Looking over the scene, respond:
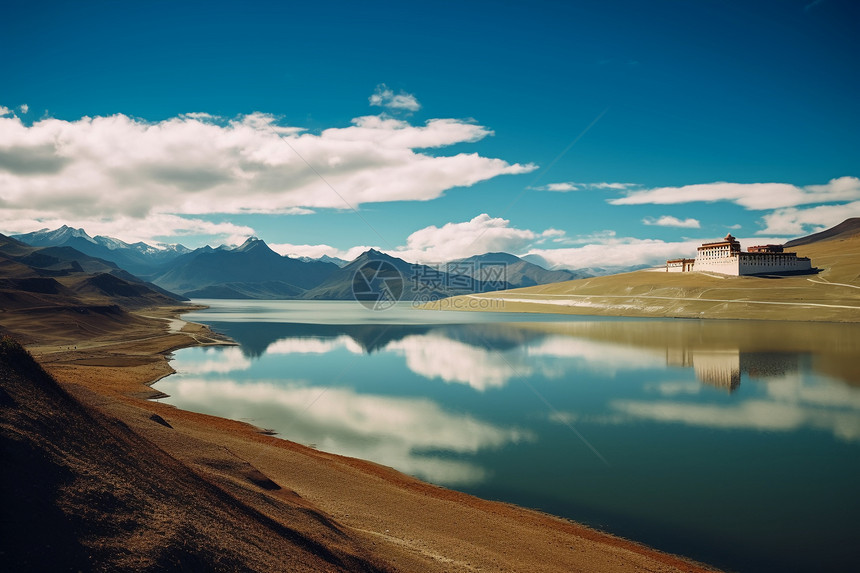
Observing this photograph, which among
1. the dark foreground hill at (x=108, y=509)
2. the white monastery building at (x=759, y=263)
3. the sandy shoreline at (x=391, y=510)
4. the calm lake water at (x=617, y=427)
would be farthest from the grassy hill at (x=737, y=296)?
the dark foreground hill at (x=108, y=509)

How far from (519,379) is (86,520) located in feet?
152

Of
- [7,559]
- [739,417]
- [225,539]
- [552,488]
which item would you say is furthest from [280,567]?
[739,417]

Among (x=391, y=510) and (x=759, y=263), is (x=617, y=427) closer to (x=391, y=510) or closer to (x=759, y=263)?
(x=391, y=510)

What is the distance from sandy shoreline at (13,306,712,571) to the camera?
47.9 feet

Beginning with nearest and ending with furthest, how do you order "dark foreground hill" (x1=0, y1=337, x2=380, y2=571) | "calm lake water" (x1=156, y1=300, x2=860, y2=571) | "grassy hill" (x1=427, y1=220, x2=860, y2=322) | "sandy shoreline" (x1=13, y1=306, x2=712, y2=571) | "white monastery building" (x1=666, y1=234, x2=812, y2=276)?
"dark foreground hill" (x1=0, y1=337, x2=380, y2=571)
"sandy shoreline" (x1=13, y1=306, x2=712, y2=571)
"calm lake water" (x1=156, y1=300, x2=860, y2=571)
"grassy hill" (x1=427, y1=220, x2=860, y2=322)
"white monastery building" (x1=666, y1=234, x2=812, y2=276)

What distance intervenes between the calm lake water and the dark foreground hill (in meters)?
11.9

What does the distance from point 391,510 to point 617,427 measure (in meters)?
21.1

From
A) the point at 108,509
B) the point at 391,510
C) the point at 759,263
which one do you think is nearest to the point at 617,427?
the point at 391,510

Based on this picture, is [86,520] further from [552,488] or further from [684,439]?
[684,439]

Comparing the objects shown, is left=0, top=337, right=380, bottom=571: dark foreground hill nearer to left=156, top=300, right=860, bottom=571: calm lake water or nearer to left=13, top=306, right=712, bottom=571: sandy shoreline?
left=13, top=306, right=712, bottom=571: sandy shoreline

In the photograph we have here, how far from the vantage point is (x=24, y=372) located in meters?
12.5

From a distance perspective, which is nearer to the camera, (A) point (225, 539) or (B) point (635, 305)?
(A) point (225, 539)

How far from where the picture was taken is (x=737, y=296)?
147250 mm

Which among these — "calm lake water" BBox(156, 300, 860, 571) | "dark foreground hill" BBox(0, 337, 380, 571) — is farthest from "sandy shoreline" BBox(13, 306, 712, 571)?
"calm lake water" BBox(156, 300, 860, 571)
